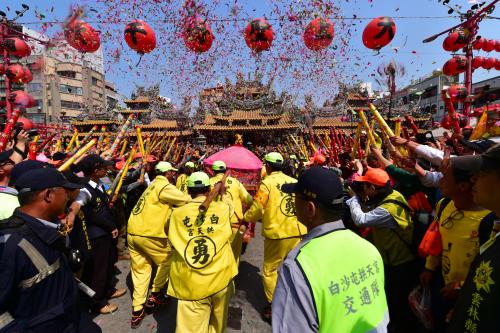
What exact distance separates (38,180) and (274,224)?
2.66 m

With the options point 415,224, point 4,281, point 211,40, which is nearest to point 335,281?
point 4,281

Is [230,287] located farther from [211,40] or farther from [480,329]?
[211,40]

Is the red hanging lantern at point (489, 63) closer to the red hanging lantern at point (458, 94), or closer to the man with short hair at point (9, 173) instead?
the red hanging lantern at point (458, 94)

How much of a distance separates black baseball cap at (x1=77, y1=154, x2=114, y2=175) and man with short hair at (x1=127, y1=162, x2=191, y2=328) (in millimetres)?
718

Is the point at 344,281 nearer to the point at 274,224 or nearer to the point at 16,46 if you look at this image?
the point at 274,224

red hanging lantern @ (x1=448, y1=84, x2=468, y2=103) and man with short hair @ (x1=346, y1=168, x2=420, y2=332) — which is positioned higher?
red hanging lantern @ (x1=448, y1=84, x2=468, y2=103)

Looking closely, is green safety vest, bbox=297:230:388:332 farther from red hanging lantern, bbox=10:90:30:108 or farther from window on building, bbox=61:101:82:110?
window on building, bbox=61:101:82:110

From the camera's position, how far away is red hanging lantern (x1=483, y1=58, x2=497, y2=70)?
36.5ft

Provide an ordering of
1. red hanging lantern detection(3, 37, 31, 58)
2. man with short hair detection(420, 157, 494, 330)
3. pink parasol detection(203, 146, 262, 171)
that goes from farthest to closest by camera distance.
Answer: red hanging lantern detection(3, 37, 31, 58) < pink parasol detection(203, 146, 262, 171) < man with short hair detection(420, 157, 494, 330)

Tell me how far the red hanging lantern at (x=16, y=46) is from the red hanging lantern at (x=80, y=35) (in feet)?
16.9

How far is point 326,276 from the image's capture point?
1322 millimetres

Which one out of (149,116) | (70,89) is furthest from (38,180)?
(70,89)

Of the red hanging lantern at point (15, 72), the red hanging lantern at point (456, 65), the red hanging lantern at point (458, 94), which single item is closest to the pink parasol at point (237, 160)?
the red hanging lantern at point (458, 94)

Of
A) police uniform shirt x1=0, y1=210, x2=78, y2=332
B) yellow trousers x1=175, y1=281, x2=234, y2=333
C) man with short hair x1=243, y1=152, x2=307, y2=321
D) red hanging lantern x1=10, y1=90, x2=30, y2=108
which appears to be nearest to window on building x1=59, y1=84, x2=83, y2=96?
red hanging lantern x1=10, y1=90, x2=30, y2=108
